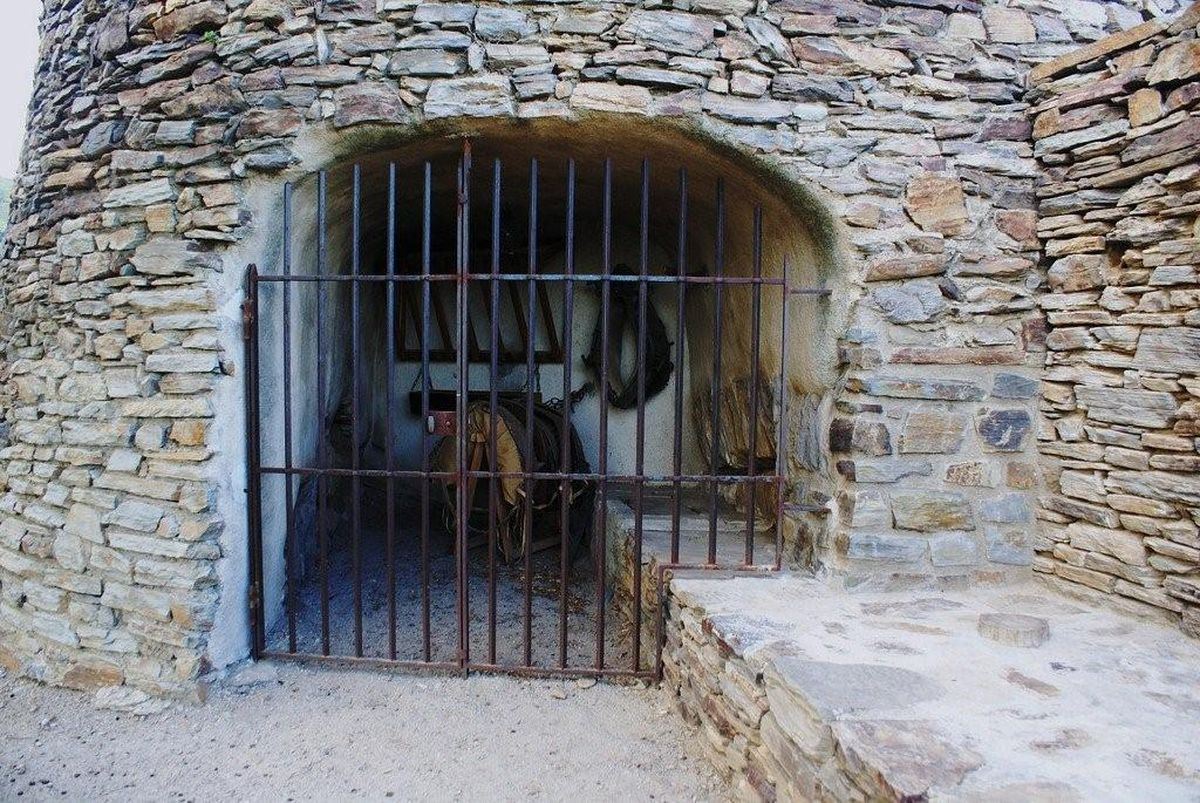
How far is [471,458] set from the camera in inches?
175

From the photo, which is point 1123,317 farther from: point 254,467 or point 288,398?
point 254,467

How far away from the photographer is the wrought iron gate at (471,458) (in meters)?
2.87

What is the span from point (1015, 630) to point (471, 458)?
302cm

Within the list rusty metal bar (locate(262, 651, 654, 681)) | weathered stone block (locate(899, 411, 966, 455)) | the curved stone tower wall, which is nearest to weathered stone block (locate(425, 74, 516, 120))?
the curved stone tower wall

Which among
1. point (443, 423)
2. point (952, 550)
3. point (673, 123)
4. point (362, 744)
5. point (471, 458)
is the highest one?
point (673, 123)

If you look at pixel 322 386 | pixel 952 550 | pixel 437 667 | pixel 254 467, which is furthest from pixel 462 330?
pixel 952 550

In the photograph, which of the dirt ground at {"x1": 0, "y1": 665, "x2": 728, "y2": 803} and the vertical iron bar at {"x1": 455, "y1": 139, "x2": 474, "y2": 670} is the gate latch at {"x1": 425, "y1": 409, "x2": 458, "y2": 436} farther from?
the dirt ground at {"x1": 0, "y1": 665, "x2": 728, "y2": 803}

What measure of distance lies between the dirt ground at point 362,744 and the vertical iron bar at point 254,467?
0.84 ft

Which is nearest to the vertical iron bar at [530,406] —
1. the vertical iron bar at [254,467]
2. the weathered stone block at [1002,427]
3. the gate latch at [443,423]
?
the gate latch at [443,423]

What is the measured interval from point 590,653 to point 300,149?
2393 millimetres

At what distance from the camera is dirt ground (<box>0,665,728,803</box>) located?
2.36m

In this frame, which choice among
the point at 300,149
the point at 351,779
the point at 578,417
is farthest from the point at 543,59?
the point at 578,417

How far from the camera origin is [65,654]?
3.04 m

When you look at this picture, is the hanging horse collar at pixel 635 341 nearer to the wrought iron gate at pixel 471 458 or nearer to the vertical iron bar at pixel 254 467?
the wrought iron gate at pixel 471 458
